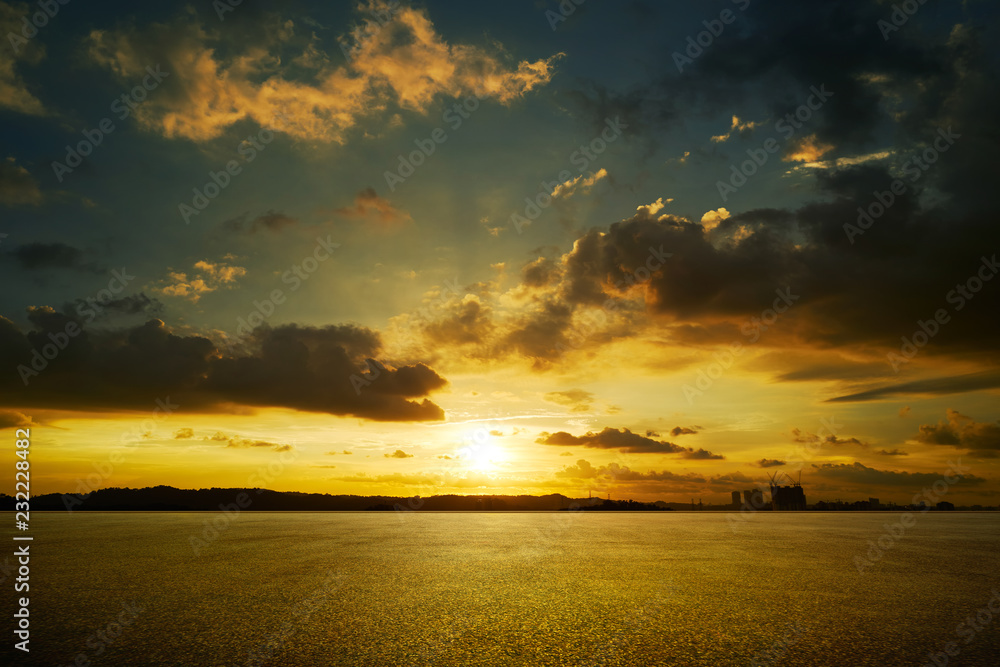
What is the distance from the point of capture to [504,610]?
1065cm

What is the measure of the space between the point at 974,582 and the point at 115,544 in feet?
107

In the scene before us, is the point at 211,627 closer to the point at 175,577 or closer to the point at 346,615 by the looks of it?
the point at 346,615

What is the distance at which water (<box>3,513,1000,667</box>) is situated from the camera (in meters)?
7.89
